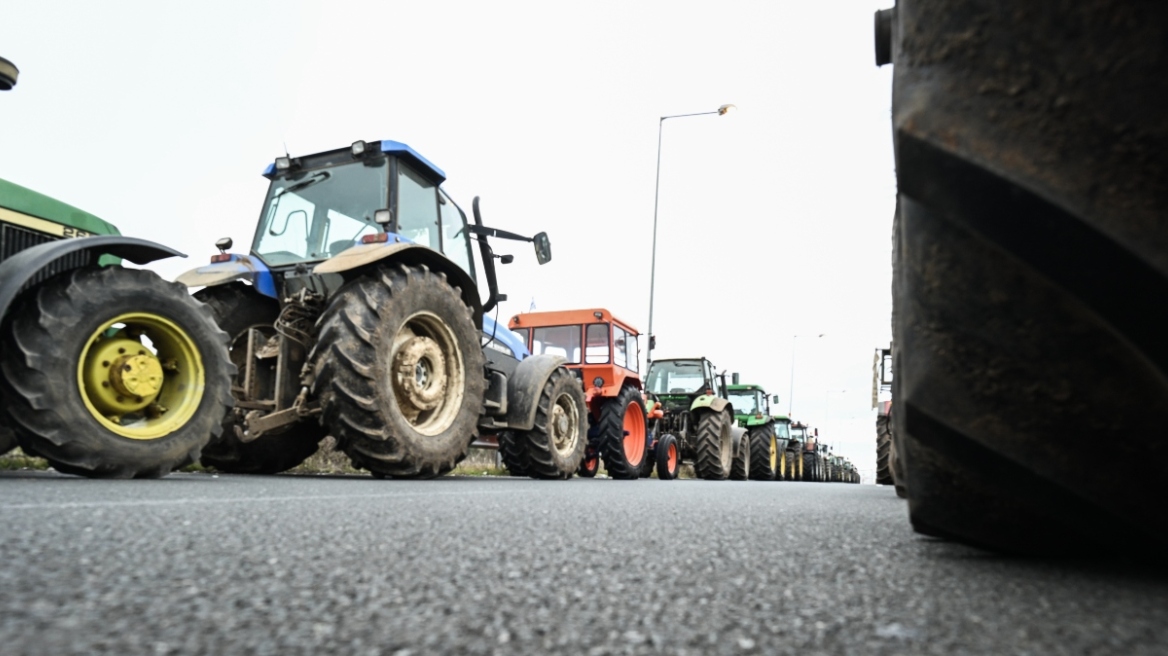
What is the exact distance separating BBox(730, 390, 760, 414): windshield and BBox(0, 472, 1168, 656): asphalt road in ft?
53.8

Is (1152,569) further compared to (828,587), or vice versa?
(1152,569)

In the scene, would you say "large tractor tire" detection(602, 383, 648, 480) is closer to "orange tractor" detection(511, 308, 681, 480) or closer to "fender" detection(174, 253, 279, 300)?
"orange tractor" detection(511, 308, 681, 480)

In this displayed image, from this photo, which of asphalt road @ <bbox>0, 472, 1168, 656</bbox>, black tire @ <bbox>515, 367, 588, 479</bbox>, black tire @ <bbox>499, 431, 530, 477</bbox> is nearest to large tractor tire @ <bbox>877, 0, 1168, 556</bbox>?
asphalt road @ <bbox>0, 472, 1168, 656</bbox>

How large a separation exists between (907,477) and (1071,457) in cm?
30

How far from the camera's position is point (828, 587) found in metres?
1.35

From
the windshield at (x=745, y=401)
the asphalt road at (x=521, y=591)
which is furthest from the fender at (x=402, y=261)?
the windshield at (x=745, y=401)

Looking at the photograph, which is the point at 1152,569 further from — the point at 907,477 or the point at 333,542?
the point at 333,542

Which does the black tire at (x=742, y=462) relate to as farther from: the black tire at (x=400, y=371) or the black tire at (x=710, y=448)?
the black tire at (x=400, y=371)

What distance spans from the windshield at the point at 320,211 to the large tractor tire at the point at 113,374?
1844mm

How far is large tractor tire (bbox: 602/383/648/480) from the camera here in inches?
371

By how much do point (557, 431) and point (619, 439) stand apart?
6.16ft

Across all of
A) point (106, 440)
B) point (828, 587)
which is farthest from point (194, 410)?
point (828, 587)

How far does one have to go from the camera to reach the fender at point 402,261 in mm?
5004

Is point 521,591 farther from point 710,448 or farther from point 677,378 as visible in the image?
point 677,378
